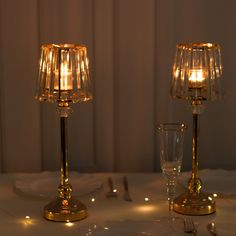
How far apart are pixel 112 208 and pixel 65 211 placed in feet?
0.45

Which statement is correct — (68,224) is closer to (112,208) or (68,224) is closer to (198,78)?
(112,208)

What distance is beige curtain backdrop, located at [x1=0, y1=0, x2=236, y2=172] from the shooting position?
1.64m

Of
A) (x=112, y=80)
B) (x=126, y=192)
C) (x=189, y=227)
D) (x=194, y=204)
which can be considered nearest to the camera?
(x=189, y=227)

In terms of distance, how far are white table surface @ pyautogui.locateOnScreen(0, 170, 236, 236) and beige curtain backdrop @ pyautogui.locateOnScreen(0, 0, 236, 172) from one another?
0.19 meters

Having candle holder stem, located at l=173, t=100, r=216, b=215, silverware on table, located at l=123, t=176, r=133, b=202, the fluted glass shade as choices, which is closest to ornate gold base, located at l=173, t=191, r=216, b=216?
candle holder stem, located at l=173, t=100, r=216, b=215

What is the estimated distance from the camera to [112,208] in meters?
1.28

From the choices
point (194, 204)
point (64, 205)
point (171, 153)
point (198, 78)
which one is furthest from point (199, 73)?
point (64, 205)

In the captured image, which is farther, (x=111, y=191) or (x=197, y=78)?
(x=111, y=191)

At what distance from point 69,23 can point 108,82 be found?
217 mm

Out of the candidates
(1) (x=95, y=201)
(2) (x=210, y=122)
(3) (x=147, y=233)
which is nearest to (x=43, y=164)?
(1) (x=95, y=201)

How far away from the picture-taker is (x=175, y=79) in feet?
4.23

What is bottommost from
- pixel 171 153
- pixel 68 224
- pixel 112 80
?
pixel 68 224

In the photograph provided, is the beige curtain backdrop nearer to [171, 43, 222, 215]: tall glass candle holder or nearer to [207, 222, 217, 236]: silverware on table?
[171, 43, 222, 215]: tall glass candle holder

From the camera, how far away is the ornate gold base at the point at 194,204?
1241 mm
